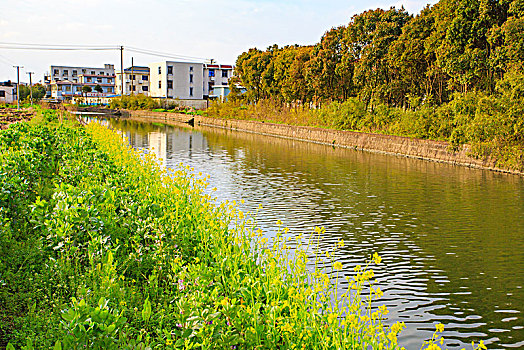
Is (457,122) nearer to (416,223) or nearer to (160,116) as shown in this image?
(416,223)

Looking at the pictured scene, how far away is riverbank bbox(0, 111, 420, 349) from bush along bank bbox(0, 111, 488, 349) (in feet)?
0.05

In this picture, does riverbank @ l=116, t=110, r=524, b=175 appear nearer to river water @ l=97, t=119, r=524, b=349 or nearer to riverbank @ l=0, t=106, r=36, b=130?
river water @ l=97, t=119, r=524, b=349

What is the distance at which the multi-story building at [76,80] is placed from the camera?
109 metres

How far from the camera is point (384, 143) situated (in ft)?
86.1

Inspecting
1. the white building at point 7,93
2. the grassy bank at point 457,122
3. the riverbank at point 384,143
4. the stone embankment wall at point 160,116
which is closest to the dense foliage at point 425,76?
the grassy bank at point 457,122

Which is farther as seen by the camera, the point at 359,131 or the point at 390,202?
the point at 359,131

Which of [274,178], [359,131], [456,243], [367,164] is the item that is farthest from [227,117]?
[456,243]

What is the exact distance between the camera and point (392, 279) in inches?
317

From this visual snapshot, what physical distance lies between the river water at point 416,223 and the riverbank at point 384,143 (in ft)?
2.52

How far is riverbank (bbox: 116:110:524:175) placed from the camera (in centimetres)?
2094

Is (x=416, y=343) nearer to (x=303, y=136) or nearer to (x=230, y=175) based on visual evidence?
(x=230, y=175)

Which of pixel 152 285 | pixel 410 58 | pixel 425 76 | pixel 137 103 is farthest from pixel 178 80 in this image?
pixel 152 285

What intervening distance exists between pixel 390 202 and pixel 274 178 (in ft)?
17.0

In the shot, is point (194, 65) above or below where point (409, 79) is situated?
above
